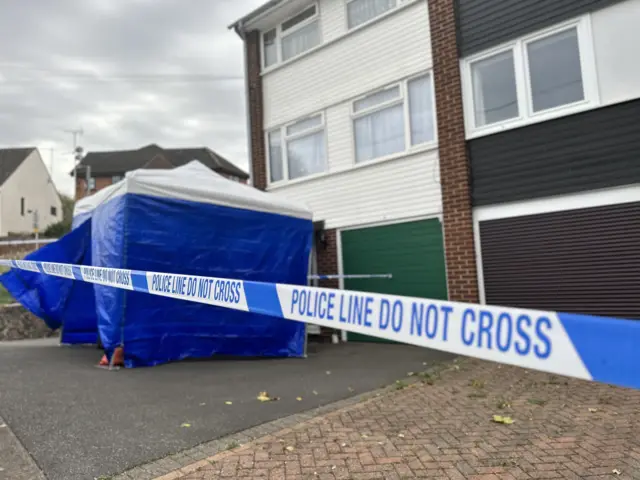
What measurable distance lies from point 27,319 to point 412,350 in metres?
8.10

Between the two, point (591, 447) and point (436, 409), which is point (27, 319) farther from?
point (591, 447)

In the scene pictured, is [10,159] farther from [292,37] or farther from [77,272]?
[77,272]

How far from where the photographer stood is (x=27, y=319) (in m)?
10.8

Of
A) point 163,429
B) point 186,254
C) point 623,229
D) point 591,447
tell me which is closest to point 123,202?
point 186,254

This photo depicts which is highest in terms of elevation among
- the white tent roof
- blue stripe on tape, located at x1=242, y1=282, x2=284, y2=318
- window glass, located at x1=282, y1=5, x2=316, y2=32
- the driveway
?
window glass, located at x1=282, y1=5, x2=316, y2=32

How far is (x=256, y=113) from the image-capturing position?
12.0 metres

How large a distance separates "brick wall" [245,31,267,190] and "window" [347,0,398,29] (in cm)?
272

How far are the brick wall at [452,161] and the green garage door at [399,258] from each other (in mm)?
369

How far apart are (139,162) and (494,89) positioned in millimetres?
55405

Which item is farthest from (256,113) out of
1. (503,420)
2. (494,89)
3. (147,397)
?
(503,420)

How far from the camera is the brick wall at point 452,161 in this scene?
26.6 feet

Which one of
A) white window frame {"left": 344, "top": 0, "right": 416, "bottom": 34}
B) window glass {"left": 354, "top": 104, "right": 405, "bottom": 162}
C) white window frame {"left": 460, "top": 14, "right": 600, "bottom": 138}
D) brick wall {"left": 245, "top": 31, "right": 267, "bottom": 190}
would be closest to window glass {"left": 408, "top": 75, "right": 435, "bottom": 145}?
window glass {"left": 354, "top": 104, "right": 405, "bottom": 162}

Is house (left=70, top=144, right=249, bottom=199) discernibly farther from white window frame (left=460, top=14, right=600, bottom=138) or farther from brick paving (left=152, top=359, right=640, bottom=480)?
brick paving (left=152, top=359, right=640, bottom=480)

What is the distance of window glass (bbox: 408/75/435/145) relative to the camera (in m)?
8.93
